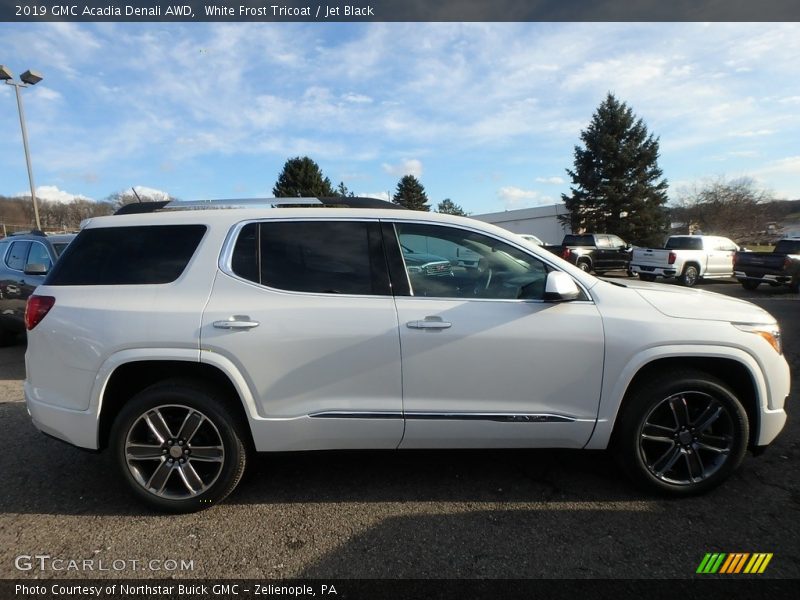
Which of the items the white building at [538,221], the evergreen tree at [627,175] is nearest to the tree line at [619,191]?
the evergreen tree at [627,175]

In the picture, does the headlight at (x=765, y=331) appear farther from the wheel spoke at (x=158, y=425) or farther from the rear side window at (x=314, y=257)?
the wheel spoke at (x=158, y=425)

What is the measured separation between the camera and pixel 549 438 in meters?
2.94

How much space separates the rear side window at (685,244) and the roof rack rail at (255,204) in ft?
57.1

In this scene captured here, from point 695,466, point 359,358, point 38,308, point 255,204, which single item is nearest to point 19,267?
point 38,308

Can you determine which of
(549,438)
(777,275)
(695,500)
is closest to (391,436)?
(549,438)

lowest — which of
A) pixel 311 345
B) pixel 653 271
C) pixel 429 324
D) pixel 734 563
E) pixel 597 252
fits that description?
pixel 734 563

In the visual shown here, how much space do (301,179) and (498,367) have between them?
38.5m

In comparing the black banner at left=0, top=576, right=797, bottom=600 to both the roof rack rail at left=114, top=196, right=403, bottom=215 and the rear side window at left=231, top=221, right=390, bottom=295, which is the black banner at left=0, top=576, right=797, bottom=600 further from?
the roof rack rail at left=114, top=196, right=403, bottom=215

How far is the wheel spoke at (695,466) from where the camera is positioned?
299 cm

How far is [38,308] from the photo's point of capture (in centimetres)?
291

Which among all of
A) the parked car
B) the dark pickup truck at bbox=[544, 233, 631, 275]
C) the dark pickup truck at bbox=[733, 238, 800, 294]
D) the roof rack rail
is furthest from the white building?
the roof rack rail

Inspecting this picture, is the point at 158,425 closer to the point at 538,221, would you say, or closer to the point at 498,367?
the point at 498,367

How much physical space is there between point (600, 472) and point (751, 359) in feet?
4.02

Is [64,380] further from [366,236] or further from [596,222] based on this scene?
[596,222]
